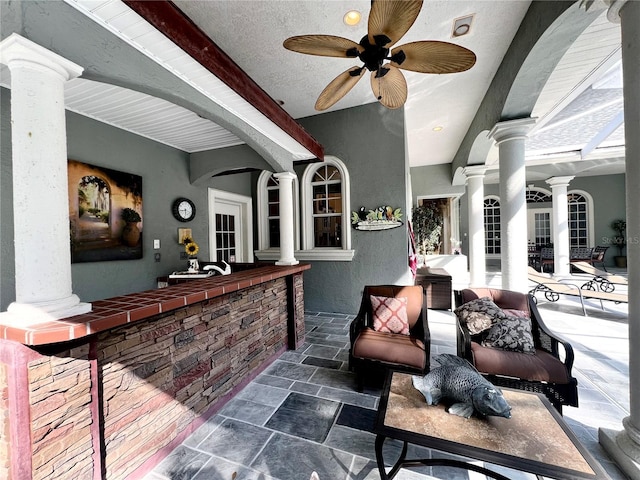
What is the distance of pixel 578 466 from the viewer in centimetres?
105

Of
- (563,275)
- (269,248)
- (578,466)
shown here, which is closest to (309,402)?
(578,466)

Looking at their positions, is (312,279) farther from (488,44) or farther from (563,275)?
(563,275)

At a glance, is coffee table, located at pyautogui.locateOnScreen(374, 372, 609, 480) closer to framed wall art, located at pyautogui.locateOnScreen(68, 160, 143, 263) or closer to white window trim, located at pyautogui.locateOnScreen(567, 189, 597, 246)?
framed wall art, located at pyautogui.locateOnScreen(68, 160, 143, 263)

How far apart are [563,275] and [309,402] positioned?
798 cm

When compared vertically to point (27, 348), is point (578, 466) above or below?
below

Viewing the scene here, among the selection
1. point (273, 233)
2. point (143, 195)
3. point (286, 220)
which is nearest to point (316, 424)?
point (286, 220)

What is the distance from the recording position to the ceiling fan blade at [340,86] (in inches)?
78.0

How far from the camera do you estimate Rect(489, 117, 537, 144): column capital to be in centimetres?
321

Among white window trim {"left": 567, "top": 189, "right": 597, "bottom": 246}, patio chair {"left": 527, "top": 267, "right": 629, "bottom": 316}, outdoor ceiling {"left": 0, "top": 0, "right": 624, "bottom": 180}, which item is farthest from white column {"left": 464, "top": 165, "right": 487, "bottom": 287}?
white window trim {"left": 567, "top": 189, "right": 597, "bottom": 246}

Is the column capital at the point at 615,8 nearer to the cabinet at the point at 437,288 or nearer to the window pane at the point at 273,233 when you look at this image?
the cabinet at the point at 437,288

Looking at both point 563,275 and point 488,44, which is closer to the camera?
point 488,44

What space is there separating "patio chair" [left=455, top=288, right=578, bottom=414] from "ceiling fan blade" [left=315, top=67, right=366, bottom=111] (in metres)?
2.22

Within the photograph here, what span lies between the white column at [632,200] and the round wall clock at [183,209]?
4.64 meters

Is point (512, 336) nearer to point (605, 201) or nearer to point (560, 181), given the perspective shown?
point (560, 181)
